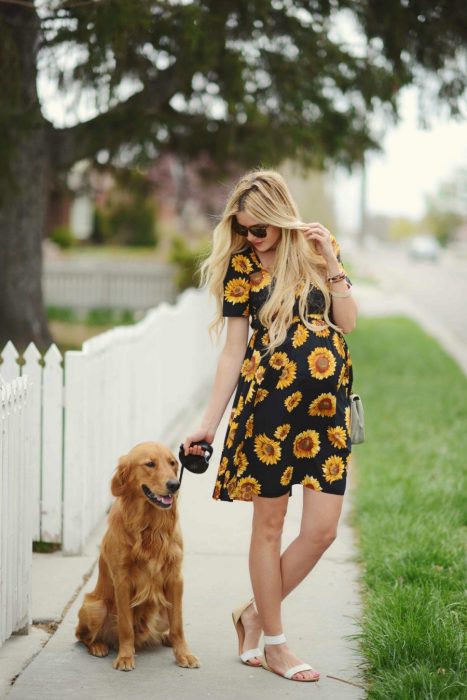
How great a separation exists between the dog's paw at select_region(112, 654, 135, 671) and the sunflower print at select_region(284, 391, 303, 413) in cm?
116

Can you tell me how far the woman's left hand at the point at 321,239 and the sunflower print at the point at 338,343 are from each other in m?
0.28

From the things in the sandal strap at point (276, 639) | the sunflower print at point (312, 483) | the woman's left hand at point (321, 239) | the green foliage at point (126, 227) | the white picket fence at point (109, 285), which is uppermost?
A: the green foliage at point (126, 227)

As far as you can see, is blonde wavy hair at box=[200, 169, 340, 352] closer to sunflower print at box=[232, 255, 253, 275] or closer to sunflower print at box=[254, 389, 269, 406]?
sunflower print at box=[232, 255, 253, 275]

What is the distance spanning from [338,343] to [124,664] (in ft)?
4.87

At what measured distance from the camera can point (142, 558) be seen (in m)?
3.82

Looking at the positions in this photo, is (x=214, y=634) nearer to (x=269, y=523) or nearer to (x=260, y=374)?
(x=269, y=523)

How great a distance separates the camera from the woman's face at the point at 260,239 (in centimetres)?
376

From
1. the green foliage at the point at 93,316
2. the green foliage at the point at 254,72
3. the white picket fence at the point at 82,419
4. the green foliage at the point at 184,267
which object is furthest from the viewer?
the green foliage at the point at 184,267

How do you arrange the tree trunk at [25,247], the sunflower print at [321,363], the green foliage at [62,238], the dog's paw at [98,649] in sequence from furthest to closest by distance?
the green foliage at [62,238]
the tree trunk at [25,247]
the dog's paw at [98,649]
the sunflower print at [321,363]

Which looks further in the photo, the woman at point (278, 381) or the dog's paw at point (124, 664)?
the dog's paw at point (124, 664)

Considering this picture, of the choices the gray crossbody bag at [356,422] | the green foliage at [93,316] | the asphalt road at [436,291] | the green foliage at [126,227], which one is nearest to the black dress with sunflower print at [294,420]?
the gray crossbody bag at [356,422]

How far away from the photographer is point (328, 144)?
1301 cm

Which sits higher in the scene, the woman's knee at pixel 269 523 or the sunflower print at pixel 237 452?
the sunflower print at pixel 237 452

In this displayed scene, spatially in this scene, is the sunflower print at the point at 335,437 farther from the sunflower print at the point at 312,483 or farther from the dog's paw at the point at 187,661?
the dog's paw at the point at 187,661
